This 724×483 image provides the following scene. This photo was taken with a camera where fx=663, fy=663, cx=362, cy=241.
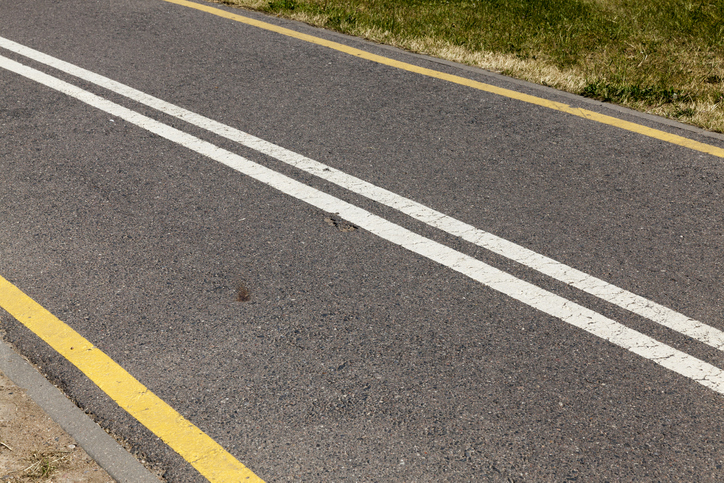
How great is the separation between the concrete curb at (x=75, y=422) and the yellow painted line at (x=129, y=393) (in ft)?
0.48

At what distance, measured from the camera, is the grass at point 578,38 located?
5668 millimetres

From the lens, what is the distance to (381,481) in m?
2.55

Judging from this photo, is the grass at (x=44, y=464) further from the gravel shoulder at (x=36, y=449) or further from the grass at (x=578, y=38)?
the grass at (x=578, y=38)

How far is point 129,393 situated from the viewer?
9.53ft

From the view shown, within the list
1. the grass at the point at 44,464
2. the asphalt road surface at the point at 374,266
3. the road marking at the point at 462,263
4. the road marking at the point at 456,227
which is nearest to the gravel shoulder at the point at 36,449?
the grass at the point at 44,464

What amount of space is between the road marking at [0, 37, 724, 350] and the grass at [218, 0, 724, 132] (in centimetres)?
239

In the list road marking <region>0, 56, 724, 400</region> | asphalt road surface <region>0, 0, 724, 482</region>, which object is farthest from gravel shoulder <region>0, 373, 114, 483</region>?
road marking <region>0, 56, 724, 400</region>

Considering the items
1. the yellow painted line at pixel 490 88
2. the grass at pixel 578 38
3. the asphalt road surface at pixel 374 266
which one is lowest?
the asphalt road surface at pixel 374 266

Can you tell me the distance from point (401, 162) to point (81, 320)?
2.35 m

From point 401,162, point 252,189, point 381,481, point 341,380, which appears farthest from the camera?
point 401,162

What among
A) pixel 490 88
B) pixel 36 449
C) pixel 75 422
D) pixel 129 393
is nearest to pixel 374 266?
pixel 129 393

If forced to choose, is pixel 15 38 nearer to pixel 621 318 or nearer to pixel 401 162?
pixel 401 162

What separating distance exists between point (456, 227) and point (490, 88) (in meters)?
2.24

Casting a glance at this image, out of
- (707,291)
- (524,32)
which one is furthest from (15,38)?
(707,291)
